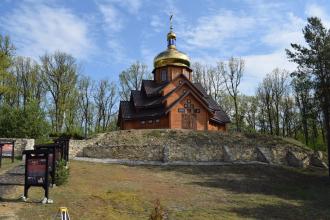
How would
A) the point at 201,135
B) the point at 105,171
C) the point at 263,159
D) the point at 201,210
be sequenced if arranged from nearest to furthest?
the point at 201,210
the point at 105,171
the point at 263,159
the point at 201,135

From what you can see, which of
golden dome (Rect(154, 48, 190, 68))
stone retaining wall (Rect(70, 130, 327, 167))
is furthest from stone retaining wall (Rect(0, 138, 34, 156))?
golden dome (Rect(154, 48, 190, 68))

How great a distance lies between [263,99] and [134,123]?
24.1 meters

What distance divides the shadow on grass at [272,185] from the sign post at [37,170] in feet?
24.6

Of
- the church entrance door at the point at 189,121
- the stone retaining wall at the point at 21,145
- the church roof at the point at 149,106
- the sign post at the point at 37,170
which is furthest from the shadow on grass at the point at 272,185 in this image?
the church roof at the point at 149,106

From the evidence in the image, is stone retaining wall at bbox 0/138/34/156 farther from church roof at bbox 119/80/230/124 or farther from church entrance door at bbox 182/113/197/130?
church entrance door at bbox 182/113/197/130

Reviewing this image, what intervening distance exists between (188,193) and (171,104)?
18588mm

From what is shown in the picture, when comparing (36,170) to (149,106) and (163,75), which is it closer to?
(149,106)

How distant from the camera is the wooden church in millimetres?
35812

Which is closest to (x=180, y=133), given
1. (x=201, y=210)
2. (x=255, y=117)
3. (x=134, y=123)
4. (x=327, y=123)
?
(x=134, y=123)

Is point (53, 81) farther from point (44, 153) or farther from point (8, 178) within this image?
point (44, 153)

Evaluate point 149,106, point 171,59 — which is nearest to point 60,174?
point 149,106

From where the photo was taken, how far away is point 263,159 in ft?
97.1

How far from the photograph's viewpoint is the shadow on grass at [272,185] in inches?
629

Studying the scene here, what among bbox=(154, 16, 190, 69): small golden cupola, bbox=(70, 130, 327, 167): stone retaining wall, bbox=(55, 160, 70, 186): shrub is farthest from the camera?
bbox=(154, 16, 190, 69): small golden cupola
